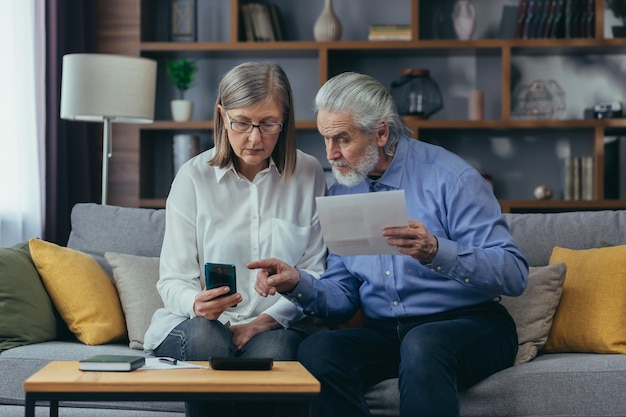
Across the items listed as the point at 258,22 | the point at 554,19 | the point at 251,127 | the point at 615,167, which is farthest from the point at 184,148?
the point at 251,127

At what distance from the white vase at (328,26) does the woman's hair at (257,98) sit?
220 centimetres

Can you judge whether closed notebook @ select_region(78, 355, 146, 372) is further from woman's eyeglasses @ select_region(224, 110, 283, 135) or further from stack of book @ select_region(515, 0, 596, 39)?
stack of book @ select_region(515, 0, 596, 39)

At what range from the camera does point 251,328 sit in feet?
7.60

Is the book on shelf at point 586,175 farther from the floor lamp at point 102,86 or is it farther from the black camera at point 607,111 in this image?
the floor lamp at point 102,86

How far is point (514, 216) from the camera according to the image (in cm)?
290

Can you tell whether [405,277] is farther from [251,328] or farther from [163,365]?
[163,365]

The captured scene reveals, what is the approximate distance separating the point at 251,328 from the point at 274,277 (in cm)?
19

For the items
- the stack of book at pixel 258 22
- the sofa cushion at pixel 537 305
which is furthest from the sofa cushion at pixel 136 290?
the stack of book at pixel 258 22

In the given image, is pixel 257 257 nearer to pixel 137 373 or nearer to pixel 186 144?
pixel 137 373

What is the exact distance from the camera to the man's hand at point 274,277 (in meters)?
2.20

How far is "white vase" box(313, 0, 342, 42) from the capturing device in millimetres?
4613

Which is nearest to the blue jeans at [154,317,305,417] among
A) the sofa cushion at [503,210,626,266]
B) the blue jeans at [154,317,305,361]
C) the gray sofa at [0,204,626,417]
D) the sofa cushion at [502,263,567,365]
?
Result: the blue jeans at [154,317,305,361]

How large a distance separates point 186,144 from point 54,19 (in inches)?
35.0

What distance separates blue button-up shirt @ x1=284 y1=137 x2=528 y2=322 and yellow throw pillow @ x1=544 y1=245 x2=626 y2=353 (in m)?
0.42
